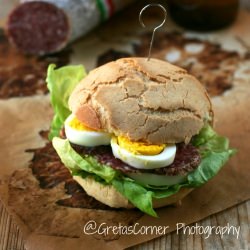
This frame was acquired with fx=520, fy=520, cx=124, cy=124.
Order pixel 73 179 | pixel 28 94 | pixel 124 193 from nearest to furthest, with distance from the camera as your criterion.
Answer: pixel 124 193 → pixel 73 179 → pixel 28 94

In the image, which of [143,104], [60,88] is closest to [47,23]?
[60,88]

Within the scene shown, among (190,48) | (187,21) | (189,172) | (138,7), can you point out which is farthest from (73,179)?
(138,7)

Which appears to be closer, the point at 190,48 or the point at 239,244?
the point at 239,244

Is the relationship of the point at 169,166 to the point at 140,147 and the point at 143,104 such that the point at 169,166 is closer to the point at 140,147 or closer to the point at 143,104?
the point at 140,147

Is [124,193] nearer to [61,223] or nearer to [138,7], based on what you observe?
[61,223]

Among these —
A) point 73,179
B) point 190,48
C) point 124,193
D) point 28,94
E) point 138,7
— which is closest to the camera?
point 124,193

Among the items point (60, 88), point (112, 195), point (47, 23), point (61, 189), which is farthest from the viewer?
point (47, 23)

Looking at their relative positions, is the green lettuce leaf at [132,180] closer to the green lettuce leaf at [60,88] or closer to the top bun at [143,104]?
the top bun at [143,104]

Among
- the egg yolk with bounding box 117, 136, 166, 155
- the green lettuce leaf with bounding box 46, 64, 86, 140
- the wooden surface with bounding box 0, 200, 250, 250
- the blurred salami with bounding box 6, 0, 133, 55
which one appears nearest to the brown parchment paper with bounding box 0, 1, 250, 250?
the wooden surface with bounding box 0, 200, 250, 250
